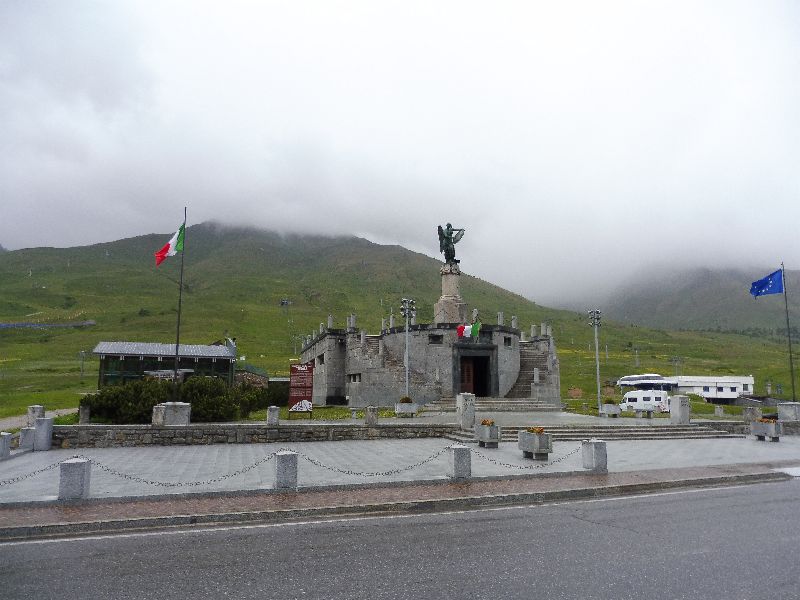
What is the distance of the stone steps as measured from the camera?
23.0 m

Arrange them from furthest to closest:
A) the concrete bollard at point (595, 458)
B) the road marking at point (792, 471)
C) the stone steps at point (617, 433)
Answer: the stone steps at point (617, 433) → the road marking at point (792, 471) → the concrete bollard at point (595, 458)

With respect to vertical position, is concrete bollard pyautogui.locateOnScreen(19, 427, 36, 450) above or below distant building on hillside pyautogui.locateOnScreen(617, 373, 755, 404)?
below

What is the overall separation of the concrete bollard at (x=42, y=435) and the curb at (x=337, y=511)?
36.9 ft

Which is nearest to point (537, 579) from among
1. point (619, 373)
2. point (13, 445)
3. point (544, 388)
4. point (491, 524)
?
point (491, 524)

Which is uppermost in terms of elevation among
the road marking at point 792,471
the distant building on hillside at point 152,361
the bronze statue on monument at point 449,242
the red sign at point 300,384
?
the bronze statue on monument at point 449,242

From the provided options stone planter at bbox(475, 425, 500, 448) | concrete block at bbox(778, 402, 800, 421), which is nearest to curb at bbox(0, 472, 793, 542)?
stone planter at bbox(475, 425, 500, 448)

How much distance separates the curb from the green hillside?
3388 cm

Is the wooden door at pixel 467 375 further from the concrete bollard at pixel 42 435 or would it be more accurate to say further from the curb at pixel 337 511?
the concrete bollard at pixel 42 435

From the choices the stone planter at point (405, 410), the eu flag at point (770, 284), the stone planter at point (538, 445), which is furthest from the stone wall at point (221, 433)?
the eu flag at point (770, 284)

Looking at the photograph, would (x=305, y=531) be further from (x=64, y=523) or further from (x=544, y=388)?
(x=544, y=388)

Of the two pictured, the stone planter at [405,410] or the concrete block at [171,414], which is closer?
the concrete block at [171,414]

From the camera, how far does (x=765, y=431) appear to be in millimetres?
24234

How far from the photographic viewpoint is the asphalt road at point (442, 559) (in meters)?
6.37

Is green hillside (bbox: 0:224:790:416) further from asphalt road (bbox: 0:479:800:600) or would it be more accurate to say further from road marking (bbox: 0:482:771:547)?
asphalt road (bbox: 0:479:800:600)
